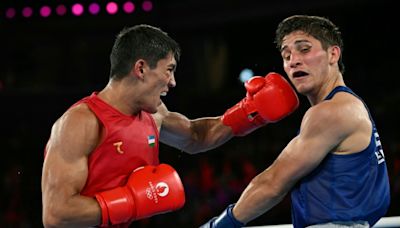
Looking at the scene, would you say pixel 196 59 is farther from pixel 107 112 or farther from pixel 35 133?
pixel 107 112

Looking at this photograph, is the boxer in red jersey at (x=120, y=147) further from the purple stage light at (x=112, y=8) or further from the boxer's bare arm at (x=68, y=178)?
the purple stage light at (x=112, y=8)

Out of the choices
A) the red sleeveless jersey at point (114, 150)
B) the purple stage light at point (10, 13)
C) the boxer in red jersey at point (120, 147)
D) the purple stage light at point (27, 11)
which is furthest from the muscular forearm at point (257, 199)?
the purple stage light at point (10, 13)

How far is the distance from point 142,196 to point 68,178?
279mm

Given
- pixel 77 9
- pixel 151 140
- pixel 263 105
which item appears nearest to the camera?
pixel 151 140

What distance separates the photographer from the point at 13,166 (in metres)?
6.69

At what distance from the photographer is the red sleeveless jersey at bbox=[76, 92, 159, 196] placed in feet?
8.01

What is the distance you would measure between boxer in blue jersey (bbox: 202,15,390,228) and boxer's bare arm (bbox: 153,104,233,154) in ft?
2.20

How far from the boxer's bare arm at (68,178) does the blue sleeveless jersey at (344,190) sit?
76cm

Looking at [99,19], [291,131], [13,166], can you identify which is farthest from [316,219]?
[13,166]

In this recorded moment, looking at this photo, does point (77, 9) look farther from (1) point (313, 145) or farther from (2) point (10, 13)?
(1) point (313, 145)

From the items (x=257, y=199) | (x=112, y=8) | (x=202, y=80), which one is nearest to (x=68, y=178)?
(x=257, y=199)

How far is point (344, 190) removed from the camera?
2.23 m

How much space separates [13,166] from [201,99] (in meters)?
→ 2.11

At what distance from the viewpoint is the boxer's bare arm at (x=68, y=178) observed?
2.30 m
